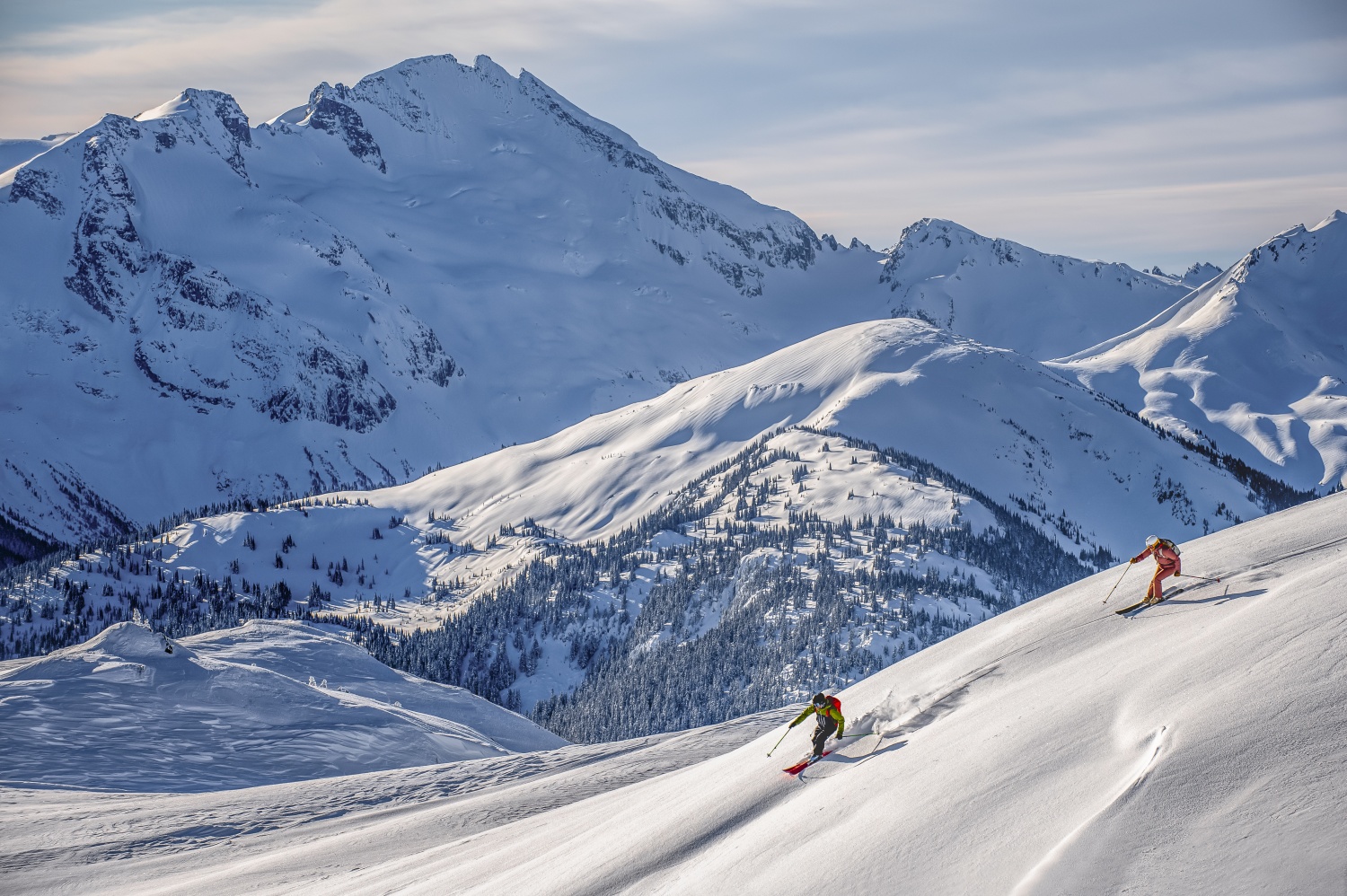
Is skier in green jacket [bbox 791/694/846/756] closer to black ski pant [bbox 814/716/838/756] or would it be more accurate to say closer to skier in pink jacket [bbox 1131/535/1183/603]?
black ski pant [bbox 814/716/838/756]

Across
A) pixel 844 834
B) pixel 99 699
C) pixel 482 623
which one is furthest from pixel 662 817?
pixel 482 623

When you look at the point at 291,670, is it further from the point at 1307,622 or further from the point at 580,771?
the point at 1307,622

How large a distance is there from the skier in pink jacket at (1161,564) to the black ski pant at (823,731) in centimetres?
743

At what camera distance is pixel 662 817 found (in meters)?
25.0

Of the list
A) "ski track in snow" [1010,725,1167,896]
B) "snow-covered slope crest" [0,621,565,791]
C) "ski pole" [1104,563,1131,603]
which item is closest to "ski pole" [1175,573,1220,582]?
"ski pole" [1104,563,1131,603]

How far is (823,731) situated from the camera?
84.1ft

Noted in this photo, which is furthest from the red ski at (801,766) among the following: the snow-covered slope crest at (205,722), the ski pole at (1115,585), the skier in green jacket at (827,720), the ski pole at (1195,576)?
the snow-covered slope crest at (205,722)

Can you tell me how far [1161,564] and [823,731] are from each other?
8.50 meters

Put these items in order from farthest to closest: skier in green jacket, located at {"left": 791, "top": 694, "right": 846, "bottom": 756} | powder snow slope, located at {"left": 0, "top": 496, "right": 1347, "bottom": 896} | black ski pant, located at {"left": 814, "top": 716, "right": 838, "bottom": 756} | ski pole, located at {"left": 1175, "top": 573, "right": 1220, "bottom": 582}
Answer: ski pole, located at {"left": 1175, "top": 573, "right": 1220, "bottom": 582} < skier in green jacket, located at {"left": 791, "top": 694, "right": 846, "bottom": 756} < black ski pant, located at {"left": 814, "top": 716, "right": 838, "bottom": 756} < powder snow slope, located at {"left": 0, "top": 496, "right": 1347, "bottom": 896}

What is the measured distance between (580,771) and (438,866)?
56.8ft

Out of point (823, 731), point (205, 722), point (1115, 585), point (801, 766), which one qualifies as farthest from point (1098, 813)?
point (205, 722)

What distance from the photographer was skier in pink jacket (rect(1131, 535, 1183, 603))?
1022 inches

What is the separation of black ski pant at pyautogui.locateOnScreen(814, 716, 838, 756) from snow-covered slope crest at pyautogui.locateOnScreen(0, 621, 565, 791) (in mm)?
38472

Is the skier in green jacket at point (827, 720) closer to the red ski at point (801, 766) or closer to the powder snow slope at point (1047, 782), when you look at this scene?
the red ski at point (801, 766)
